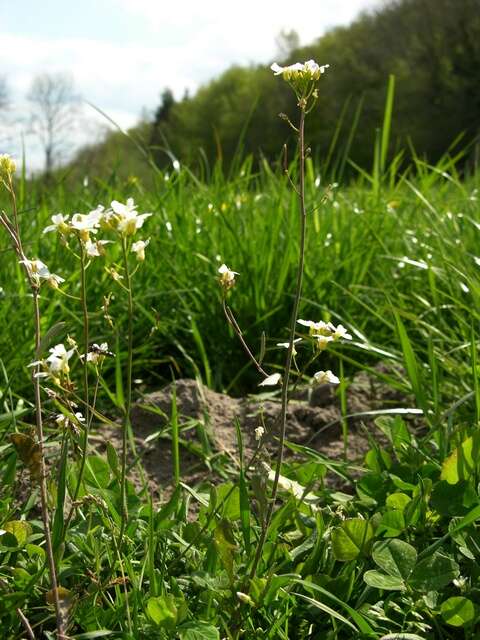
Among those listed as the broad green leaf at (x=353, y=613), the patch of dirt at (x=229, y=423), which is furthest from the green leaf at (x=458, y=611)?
the patch of dirt at (x=229, y=423)

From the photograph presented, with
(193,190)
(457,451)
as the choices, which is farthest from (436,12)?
(457,451)

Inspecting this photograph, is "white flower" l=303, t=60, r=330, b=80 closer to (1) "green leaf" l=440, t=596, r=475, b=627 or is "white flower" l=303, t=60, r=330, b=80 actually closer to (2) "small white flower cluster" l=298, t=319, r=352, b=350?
(2) "small white flower cluster" l=298, t=319, r=352, b=350

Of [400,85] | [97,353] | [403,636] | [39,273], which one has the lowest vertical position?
[400,85]

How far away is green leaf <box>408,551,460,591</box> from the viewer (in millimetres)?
1405

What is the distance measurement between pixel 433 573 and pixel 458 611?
0.28ft

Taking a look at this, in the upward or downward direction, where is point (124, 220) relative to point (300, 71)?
downward

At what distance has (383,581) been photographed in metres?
1.41

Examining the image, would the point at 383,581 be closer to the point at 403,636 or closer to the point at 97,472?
the point at 403,636

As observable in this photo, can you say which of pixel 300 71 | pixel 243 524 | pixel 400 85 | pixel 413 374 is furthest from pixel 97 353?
pixel 400 85

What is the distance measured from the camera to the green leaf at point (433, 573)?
141cm

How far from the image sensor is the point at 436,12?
27.6 m

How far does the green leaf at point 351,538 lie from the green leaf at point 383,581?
0.21 feet

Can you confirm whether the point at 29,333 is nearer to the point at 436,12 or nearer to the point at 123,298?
the point at 123,298

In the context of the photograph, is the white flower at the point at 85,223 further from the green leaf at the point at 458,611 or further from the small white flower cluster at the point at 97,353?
the green leaf at the point at 458,611
